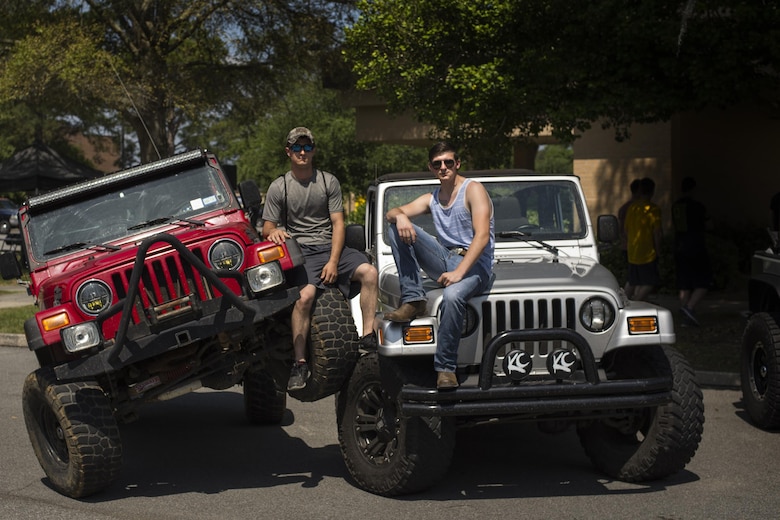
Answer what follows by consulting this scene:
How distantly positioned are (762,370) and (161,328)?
4.50 meters

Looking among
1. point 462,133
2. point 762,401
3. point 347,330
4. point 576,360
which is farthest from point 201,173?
point 462,133

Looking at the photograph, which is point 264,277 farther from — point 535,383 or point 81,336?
point 535,383

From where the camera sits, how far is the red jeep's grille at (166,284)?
6289mm

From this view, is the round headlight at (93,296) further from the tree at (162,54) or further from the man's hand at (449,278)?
the tree at (162,54)

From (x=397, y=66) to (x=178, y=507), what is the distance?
9568 mm

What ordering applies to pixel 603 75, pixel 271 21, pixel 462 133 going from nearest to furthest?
1. pixel 603 75
2. pixel 462 133
3. pixel 271 21

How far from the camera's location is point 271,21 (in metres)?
24.6

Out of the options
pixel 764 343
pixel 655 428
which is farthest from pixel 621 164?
pixel 655 428

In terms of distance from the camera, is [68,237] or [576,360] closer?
[576,360]

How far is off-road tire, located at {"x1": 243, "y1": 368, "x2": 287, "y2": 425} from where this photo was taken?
27.2 feet

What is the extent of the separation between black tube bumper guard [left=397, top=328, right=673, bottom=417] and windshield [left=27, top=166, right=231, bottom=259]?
239cm

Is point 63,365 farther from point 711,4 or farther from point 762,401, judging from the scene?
point 711,4

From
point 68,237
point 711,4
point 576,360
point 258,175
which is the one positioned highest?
point 711,4

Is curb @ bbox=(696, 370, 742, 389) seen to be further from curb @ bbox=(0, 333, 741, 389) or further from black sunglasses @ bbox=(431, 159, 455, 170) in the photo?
black sunglasses @ bbox=(431, 159, 455, 170)
